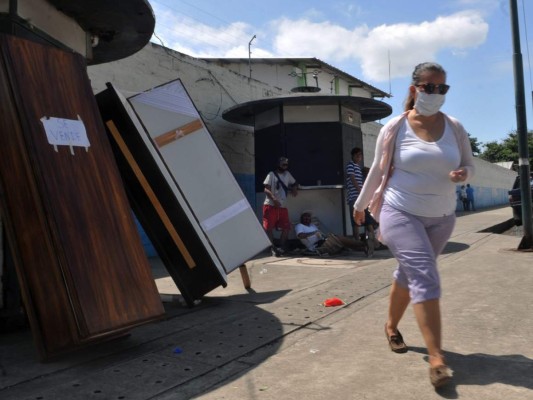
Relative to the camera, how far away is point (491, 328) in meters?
3.66

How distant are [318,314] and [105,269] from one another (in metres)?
1.91

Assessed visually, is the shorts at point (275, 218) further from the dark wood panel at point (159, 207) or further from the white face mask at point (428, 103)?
the white face mask at point (428, 103)

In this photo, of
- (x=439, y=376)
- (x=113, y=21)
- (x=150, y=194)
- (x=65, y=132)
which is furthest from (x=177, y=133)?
(x=439, y=376)

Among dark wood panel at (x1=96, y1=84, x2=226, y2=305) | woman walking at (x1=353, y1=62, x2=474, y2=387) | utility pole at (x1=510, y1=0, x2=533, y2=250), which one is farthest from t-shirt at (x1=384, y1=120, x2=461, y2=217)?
utility pole at (x1=510, y1=0, x2=533, y2=250)

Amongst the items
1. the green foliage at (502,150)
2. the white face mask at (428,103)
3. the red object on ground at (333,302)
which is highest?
the white face mask at (428,103)

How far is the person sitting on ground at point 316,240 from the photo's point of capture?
8.05 meters

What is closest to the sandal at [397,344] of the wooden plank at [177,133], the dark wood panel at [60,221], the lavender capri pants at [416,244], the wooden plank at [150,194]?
the lavender capri pants at [416,244]

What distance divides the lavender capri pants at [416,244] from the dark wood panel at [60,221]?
1.66 metres

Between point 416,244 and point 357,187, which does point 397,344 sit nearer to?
point 416,244

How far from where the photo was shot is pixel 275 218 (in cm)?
816

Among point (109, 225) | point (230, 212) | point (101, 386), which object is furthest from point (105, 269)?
point (230, 212)

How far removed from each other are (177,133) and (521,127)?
6271 millimetres

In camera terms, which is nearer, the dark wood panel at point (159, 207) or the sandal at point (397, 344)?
the sandal at point (397, 344)

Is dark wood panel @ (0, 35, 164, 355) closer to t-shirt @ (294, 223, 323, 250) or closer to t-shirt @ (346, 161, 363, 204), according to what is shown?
t-shirt @ (346, 161, 363, 204)
